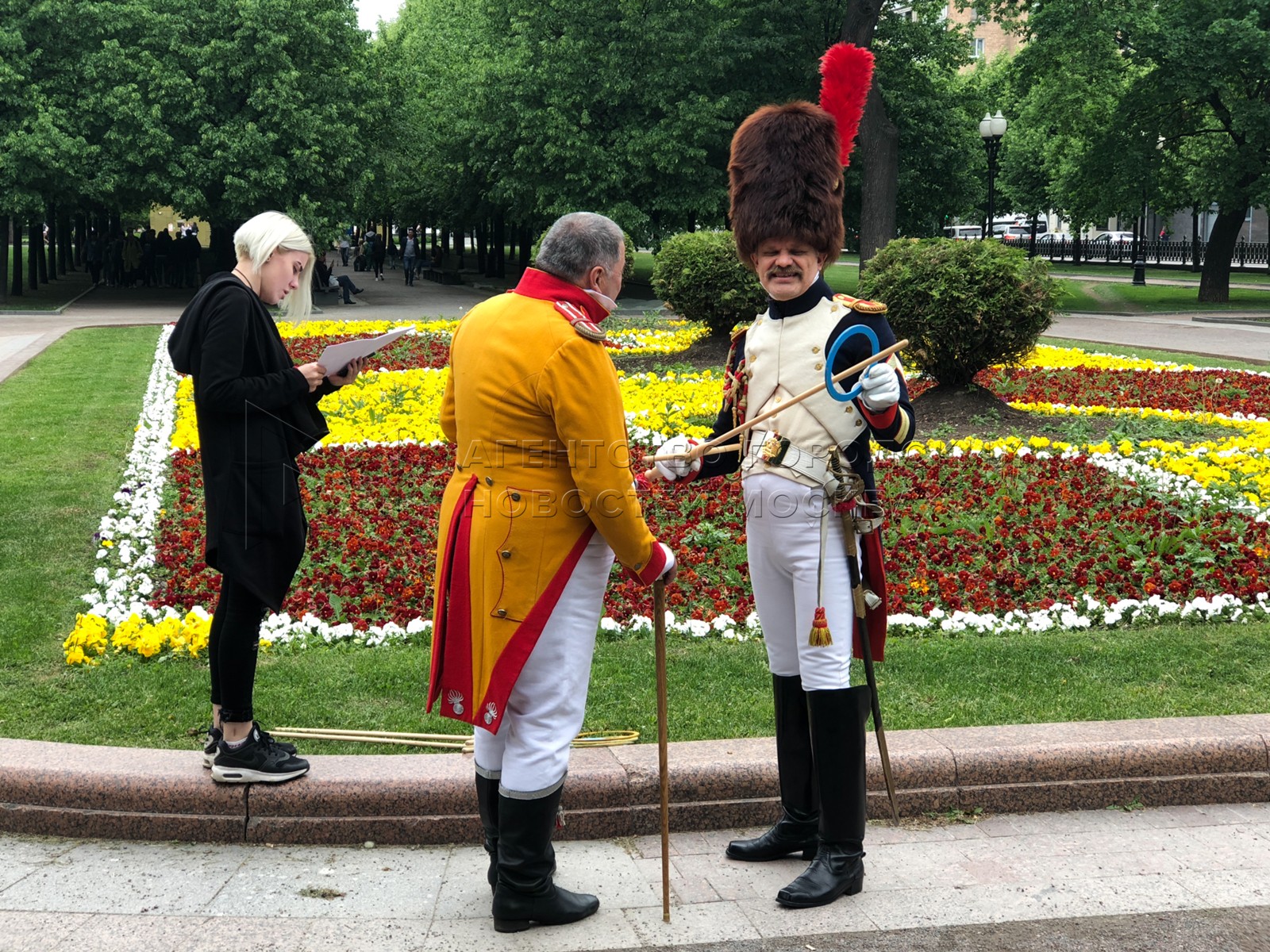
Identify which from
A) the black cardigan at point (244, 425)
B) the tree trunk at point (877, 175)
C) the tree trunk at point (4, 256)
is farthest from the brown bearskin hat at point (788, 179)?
the tree trunk at point (4, 256)

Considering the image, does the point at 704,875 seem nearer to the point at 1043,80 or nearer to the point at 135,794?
the point at 135,794

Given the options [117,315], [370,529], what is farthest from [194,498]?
[117,315]

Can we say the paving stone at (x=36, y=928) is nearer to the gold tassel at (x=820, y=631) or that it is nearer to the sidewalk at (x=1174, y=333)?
the gold tassel at (x=820, y=631)

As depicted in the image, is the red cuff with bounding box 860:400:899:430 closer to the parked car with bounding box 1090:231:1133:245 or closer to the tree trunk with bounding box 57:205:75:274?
the tree trunk with bounding box 57:205:75:274

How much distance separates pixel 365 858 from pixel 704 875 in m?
1.04

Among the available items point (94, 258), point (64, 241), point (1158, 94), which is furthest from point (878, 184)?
point (64, 241)

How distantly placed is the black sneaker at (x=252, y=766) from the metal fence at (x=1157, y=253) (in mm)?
45059

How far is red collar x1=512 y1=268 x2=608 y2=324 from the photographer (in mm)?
3480

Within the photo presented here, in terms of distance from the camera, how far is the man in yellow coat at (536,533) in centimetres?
341

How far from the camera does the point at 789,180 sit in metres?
3.72

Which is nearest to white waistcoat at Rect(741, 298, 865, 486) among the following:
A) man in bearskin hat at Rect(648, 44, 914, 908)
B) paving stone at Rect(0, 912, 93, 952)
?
man in bearskin hat at Rect(648, 44, 914, 908)

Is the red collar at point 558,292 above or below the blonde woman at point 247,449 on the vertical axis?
above

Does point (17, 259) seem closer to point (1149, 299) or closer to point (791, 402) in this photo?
point (1149, 299)

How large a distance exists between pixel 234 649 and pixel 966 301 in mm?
7738
